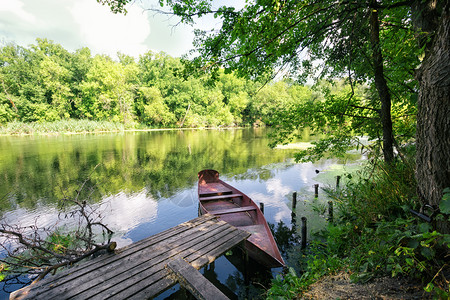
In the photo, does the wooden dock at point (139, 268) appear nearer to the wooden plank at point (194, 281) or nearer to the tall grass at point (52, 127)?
the wooden plank at point (194, 281)

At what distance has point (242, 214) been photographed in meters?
6.68

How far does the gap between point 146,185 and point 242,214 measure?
716cm

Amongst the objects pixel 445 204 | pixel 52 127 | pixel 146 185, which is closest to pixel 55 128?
pixel 52 127

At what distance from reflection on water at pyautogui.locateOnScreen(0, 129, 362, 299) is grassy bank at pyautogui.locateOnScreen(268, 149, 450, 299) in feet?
7.21

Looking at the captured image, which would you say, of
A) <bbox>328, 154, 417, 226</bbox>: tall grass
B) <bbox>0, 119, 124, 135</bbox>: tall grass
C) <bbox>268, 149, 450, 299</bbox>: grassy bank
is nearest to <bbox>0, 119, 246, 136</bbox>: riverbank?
<bbox>0, 119, 124, 135</bbox>: tall grass

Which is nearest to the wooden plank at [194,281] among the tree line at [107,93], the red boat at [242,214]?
the red boat at [242,214]

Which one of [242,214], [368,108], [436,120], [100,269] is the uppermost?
[368,108]

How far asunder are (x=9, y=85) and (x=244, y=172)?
59.4 metres

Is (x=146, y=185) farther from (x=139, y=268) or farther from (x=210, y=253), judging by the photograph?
(x=210, y=253)

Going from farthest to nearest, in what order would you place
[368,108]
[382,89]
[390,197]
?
[368,108]
[382,89]
[390,197]

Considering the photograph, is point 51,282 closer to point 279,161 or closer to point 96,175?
point 96,175

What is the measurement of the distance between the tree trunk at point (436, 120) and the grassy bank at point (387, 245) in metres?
0.37

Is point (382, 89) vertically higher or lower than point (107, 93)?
lower

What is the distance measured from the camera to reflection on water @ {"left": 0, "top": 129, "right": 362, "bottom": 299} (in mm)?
7352
